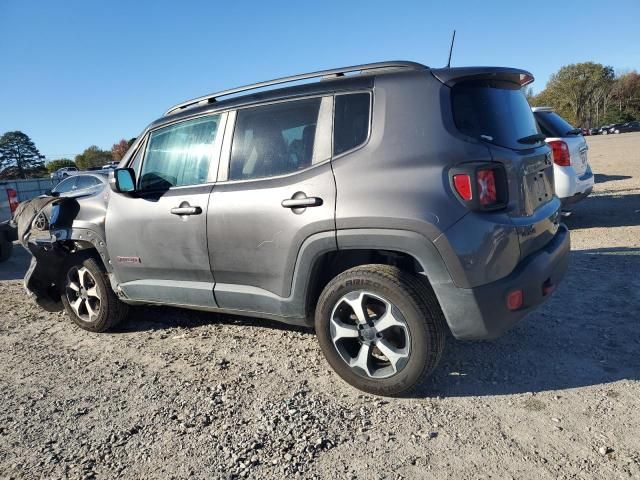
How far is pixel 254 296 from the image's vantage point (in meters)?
3.45

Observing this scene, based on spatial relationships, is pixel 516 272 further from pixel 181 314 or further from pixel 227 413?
pixel 181 314

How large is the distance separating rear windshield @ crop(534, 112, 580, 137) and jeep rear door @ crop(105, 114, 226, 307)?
536 centimetres

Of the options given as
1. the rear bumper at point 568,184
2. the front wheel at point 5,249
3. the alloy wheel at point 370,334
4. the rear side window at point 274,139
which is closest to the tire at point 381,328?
the alloy wheel at point 370,334

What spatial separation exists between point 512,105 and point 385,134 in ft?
3.17

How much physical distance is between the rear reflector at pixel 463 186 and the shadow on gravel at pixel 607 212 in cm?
605

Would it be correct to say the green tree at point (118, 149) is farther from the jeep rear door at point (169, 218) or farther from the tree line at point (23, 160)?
the jeep rear door at point (169, 218)

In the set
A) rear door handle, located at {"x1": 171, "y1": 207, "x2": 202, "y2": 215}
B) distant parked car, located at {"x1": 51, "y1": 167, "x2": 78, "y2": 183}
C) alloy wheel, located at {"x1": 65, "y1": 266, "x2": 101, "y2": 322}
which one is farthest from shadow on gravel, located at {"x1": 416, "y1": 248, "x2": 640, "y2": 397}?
distant parked car, located at {"x1": 51, "y1": 167, "x2": 78, "y2": 183}

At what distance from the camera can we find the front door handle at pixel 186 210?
3.58m

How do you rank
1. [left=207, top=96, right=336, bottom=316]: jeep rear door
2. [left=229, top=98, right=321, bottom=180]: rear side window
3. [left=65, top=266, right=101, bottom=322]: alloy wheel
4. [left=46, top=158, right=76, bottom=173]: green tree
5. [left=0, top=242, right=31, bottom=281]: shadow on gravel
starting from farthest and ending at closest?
[left=46, top=158, right=76, bottom=173]: green tree → [left=0, top=242, right=31, bottom=281]: shadow on gravel → [left=65, top=266, right=101, bottom=322]: alloy wheel → [left=229, top=98, right=321, bottom=180]: rear side window → [left=207, top=96, right=336, bottom=316]: jeep rear door

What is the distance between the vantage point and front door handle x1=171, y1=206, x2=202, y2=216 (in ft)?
11.8

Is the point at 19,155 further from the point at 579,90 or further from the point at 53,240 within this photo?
the point at 579,90

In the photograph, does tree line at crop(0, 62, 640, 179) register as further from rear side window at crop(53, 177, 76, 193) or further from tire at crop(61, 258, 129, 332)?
tire at crop(61, 258, 129, 332)

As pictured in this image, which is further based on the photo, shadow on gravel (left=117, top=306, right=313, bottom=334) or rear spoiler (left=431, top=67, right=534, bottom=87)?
shadow on gravel (left=117, top=306, right=313, bottom=334)

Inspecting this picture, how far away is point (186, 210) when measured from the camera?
3.64 metres
